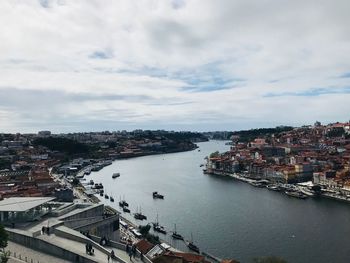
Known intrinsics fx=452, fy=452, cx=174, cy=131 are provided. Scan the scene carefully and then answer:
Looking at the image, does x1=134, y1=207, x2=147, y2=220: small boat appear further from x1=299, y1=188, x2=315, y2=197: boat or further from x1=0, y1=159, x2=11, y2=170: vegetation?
x1=0, y1=159, x2=11, y2=170: vegetation

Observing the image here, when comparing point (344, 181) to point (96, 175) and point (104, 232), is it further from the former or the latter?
Result: point (96, 175)

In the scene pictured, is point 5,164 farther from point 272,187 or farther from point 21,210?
point 21,210

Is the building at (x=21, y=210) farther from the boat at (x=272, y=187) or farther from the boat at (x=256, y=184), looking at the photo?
the boat at (x=256, y=184)

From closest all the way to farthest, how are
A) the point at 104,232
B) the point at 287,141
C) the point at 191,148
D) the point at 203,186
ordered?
the point at 104,232
the point at 203,186
the point at 287,141
the point at 191,148

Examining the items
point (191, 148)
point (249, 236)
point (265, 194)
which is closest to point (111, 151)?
point (191, 148)

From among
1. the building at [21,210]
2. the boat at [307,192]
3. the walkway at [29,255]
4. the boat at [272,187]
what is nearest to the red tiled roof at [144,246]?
the building at [21,210]

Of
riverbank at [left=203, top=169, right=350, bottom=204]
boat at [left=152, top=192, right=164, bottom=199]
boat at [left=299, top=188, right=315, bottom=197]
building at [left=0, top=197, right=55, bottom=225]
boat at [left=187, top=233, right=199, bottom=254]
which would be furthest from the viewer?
boat at [left=299, top=188, right=315, bottom=197]

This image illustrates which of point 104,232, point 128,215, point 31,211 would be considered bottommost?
point 128,215

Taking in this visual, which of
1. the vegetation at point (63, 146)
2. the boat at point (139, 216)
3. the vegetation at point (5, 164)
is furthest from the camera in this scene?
the vegetation at point (63, 146)

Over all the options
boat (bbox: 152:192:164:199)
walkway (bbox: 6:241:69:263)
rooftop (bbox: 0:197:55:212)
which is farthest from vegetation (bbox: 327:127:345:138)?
walkway (bbox: 6:241:69:263)
